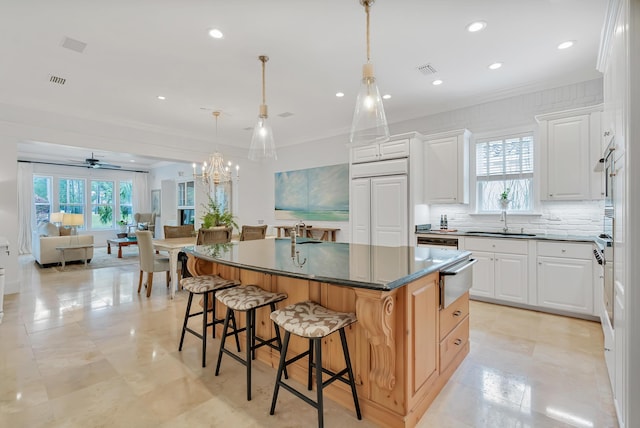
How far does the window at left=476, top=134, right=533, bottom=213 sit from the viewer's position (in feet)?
13.7

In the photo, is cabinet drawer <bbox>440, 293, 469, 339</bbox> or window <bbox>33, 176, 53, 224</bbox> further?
window <bbox>33, 176, 53, 224</bbox>

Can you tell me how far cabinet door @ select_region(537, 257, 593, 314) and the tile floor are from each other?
0.55ft

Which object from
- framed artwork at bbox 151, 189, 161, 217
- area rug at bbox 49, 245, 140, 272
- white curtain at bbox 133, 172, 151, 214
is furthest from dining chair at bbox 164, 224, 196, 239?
white curtain at bbox 133, 172, 151, 214

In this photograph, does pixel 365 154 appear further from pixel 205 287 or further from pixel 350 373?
pixel 350 373

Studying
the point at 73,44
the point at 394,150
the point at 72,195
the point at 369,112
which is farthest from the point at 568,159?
the point at 72,195

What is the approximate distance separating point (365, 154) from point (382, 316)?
382 cm

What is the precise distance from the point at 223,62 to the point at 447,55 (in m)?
2.39

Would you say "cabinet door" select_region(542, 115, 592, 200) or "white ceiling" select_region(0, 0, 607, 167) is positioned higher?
"white ceiling" select_region(0, 0, 607, 167)

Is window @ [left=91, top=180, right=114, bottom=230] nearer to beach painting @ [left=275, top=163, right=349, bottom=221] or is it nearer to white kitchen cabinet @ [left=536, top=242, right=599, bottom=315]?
beach painting @ [left=275, top=163, right=349, bottom=221]

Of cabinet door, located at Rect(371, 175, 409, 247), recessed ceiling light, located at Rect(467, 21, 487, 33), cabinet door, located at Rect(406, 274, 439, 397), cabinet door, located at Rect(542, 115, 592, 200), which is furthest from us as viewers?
cabinet door, located at Rect(371, 175, 409, 247)

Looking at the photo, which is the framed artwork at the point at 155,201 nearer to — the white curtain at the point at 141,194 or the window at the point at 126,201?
the white curtain at the point at 141,194

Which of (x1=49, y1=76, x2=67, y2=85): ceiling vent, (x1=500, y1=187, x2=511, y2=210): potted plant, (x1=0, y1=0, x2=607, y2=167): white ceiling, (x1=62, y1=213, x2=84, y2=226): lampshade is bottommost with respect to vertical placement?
(x1=62, y1=213, x2=84, y2=226): lampshade

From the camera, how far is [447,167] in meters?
4.48

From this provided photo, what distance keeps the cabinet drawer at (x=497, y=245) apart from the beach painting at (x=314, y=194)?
98.4 inches
